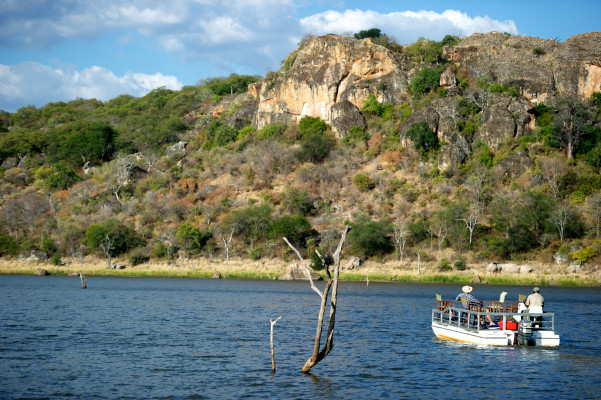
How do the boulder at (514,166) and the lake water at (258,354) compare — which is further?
the boulder at (514,166)

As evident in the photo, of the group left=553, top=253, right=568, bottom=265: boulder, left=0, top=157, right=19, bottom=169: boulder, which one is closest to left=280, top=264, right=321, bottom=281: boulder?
left=553, top=253, right=568, bottom=265: boulder

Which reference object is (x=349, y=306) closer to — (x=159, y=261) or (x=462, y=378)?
(x=462, y=378)

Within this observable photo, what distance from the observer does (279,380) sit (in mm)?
21672

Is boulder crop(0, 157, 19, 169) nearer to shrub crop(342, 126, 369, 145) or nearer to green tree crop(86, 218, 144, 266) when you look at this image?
green tree crop(86, 218, 144, 266)

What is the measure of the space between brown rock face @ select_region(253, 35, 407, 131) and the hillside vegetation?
2.01 m

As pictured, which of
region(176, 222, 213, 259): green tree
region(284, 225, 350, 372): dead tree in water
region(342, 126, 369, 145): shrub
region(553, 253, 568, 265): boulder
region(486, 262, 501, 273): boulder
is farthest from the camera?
region(342, 126, 369, 145): shrub

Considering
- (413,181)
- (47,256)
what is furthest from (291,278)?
→ (47,256)

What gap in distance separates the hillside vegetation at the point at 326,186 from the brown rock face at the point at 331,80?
2.01m

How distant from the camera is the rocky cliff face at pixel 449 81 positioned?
93.2 meters

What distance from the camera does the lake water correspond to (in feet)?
68.0

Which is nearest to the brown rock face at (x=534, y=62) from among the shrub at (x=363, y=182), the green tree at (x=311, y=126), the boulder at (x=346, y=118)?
the boulder at (x=346, y=118)

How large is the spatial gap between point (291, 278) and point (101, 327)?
3976cm

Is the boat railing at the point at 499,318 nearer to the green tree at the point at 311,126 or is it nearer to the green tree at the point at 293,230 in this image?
the green tree at the point at 293,230

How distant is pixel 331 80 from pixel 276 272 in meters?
45.3
